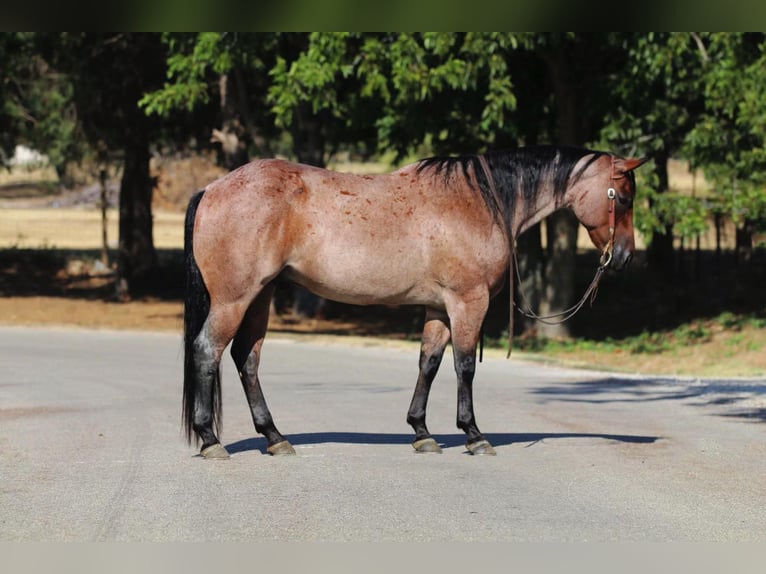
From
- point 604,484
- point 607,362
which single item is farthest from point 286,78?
point 604,484

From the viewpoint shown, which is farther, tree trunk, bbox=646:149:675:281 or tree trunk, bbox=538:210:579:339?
tree trunk, bbox=646:149:675:281

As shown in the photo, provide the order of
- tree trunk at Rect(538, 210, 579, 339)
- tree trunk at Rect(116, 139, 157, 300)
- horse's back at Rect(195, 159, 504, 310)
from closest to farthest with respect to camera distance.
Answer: horse's back at Rect(195, 159, 504, 310) < tree trunk at Rect(538, 210, 579, 339) < tree trunk at Rect(116, 139, 157, 300)

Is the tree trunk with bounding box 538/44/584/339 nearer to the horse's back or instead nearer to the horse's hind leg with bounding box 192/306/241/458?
the horse's back

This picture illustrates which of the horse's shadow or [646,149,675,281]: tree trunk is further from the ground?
[646,149,675,281]: tree trunk

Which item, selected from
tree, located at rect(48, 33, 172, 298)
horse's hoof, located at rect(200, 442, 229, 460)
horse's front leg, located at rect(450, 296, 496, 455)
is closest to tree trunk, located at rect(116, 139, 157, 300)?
tree, located at rect(48, 33, 172, 298)

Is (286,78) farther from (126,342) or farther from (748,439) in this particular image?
(748,439)

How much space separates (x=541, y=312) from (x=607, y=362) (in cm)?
400

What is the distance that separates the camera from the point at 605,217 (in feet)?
36.3

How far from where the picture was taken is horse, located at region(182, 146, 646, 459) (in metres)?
10.5

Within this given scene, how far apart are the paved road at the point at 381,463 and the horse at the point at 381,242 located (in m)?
0.75

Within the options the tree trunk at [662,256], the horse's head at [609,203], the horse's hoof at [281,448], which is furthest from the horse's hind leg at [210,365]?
the tree trunk at [662,256]

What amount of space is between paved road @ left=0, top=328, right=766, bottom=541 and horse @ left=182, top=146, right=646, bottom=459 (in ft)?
2.47

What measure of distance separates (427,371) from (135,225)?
1027 inches

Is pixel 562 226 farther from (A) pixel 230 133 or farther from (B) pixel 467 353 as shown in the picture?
(B) pixel 467 353
